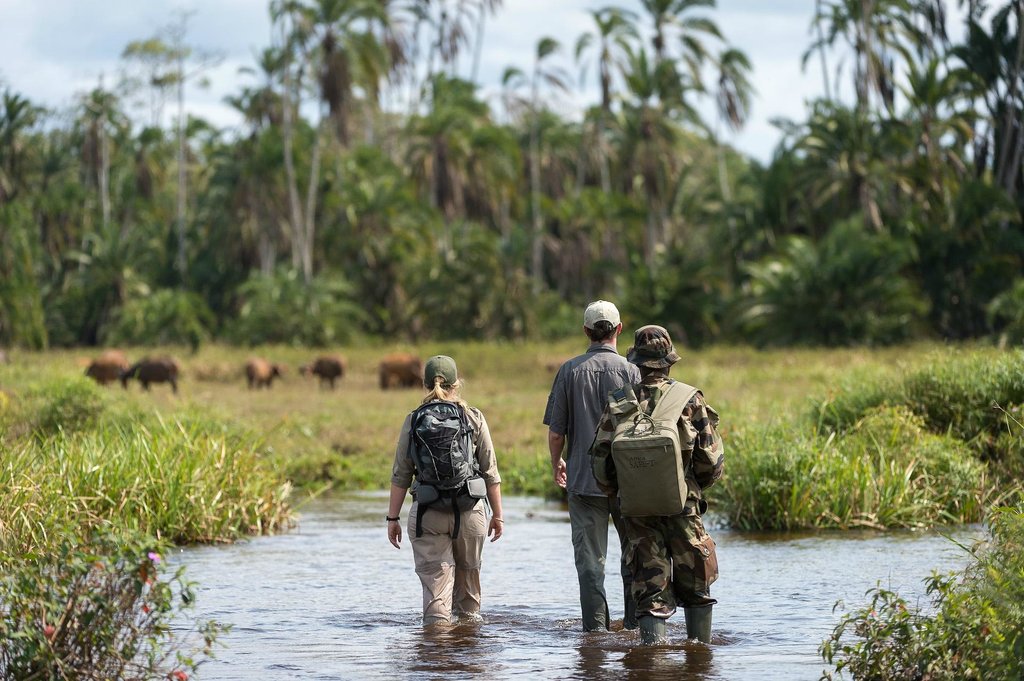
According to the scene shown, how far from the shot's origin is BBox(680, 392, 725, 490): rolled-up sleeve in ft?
25.3

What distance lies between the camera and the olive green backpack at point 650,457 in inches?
293

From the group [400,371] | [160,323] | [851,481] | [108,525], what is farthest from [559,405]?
[160,323]

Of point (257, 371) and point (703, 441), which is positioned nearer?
point (703, 441)

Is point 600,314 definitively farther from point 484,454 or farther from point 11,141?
point 11,141

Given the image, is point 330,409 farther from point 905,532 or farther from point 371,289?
point 371,289

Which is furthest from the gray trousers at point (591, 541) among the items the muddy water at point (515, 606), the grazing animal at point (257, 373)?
the grazing animal at point (257, 373)

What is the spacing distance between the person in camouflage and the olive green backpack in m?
0.11

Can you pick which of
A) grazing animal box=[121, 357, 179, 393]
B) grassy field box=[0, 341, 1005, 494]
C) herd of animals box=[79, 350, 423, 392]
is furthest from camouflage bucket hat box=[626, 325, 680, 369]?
grazing animal box=[121, 357, 179, 393]

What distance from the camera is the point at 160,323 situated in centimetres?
4862

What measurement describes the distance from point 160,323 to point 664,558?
140 feet

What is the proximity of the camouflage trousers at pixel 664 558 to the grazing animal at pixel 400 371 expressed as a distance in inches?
1057

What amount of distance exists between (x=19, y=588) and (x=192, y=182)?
69.6m

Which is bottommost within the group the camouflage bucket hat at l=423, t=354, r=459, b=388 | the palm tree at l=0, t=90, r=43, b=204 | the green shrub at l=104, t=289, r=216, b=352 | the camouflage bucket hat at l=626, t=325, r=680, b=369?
the camouflage bucket hat at l=423, t=354, r=459, b=388

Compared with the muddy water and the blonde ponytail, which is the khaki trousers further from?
the blonde ponytail
